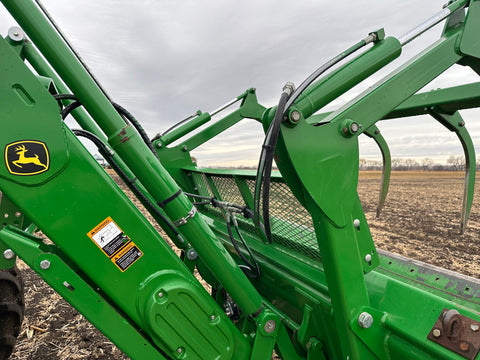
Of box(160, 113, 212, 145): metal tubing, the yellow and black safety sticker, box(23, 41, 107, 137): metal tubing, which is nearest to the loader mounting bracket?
the yellow and black safety sticker

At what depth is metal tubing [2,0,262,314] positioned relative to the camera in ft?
3.65

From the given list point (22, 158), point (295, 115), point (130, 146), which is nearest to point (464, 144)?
point (295, 115)

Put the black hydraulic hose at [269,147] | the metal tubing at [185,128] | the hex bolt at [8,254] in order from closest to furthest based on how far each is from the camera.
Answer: the black hydraulic hose at [269,147] → the hex bolt at [8,254] → the metal tubing at [185,128]

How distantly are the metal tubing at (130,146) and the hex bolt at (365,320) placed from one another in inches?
18.6

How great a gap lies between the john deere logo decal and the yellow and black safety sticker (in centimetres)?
30

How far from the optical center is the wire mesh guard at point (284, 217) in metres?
1.79

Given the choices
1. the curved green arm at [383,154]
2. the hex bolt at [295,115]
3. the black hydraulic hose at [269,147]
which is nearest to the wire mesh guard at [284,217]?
the black hydraulic hose at [269,147]

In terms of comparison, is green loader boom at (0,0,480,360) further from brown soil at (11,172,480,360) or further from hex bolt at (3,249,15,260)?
brown soil at (11,172,480,360)

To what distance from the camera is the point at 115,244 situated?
1278 mm

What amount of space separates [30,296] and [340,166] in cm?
392

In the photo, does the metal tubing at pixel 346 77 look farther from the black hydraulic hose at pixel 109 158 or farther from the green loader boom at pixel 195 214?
the black hydraulic hose at pixel 109 158

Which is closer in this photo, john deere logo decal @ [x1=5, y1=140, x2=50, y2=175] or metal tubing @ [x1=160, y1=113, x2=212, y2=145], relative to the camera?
john deere logo decal @ [x1=5, y1=140, x2=50, y2=175]

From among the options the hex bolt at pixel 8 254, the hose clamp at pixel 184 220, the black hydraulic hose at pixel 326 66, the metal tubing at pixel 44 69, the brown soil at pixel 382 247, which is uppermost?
the metal tubing at pixel 44 69

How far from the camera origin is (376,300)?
1.46 meters
